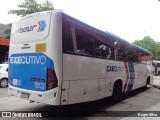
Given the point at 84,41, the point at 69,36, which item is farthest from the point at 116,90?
the point at 69,36

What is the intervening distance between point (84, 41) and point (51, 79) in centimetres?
187

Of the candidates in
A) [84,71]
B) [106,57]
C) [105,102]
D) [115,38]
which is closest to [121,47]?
[115,38]

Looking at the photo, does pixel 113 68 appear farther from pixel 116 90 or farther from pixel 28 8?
pixel 28 8

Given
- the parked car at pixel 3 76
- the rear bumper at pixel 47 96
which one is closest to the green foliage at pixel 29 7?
the parked car at pixel 3 76

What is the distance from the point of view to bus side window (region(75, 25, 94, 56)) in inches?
268

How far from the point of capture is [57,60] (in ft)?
19.6

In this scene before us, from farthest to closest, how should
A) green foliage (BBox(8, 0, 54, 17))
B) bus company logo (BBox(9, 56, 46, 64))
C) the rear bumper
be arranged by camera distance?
green foliage (BBox(8, 0, 54, 17))
bus company logo (BBox(9, 56, 46, 64))
the rear bumper

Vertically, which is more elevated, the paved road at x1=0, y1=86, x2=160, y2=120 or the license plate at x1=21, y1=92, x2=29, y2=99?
the license plate at x1=21, y1=92, x2=29, y2=99

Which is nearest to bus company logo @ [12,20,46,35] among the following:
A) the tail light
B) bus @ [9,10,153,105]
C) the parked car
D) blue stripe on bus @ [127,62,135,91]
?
bus @ [9,10,153,105]

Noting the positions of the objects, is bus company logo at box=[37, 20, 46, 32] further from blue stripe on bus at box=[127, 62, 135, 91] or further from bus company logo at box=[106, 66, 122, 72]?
blue stripe on bus at box=[127, 62, 135, 91]

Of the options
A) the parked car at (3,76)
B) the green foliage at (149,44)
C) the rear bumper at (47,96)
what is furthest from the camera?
the green foliage at (149,44)

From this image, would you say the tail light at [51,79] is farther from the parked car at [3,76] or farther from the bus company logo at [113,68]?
the parked car at [3,76]

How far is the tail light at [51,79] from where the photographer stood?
596 cm

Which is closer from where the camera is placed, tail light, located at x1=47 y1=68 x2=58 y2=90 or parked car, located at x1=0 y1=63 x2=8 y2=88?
tail light, located at x1=47 y1=68 x2=58 y2=90
